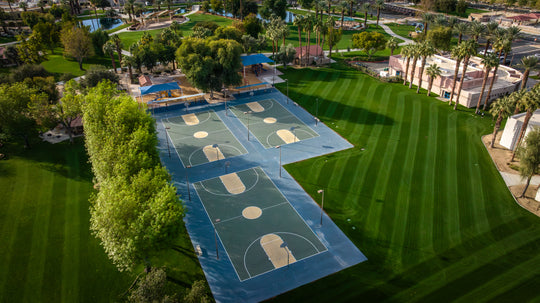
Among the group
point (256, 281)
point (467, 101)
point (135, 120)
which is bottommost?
point (256, 281)

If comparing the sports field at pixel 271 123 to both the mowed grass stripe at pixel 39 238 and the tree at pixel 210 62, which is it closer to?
the tree at pixel 210 62

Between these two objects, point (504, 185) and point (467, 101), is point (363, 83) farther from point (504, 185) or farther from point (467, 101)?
point (504, 185)

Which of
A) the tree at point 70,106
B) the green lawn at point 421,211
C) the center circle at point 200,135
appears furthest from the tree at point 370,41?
the tree at point 70,106

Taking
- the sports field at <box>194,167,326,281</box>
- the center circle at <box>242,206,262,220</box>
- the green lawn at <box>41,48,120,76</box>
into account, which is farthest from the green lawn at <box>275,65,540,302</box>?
the green lawn at <box>41,48,120,76</box>

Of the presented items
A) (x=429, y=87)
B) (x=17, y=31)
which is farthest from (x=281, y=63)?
(x=17, y=31)

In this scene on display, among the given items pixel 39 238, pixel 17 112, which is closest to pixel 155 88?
pixel 17 112

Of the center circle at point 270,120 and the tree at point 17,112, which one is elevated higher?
the tree at point 17,112

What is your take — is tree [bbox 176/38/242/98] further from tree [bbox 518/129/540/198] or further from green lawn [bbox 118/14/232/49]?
tree [bbox 518/129/540/198]
